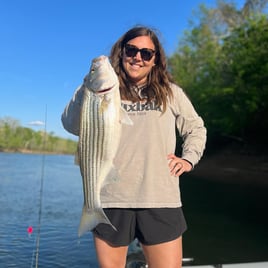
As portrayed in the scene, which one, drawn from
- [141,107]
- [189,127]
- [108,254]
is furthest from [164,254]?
[141,107]

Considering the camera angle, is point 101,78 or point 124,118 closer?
point 101,78

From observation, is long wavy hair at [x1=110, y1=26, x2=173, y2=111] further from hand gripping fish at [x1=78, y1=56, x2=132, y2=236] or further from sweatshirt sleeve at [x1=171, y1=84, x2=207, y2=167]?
hand gripping fish at [x1=78, y1=56, x2=132, y2=236]

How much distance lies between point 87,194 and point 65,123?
0.59 meters

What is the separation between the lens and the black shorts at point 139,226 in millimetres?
2805

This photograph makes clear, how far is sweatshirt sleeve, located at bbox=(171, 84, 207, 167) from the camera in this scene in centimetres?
301

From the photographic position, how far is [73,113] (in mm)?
2791

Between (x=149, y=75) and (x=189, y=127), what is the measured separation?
56cm

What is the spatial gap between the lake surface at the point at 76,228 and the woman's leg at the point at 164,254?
2.83 meters

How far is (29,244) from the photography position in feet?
31.4

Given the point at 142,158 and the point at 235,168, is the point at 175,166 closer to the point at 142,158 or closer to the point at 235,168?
the point at 142,158

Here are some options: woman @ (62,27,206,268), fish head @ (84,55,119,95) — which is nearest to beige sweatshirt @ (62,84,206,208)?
woman @ (62,27,206,268)

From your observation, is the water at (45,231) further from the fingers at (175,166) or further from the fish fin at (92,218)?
the fingers at (175,166)

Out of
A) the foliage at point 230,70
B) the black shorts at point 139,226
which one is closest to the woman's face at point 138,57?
the black shorts at point 139,226

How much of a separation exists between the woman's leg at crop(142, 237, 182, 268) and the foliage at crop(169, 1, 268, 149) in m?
26.7
